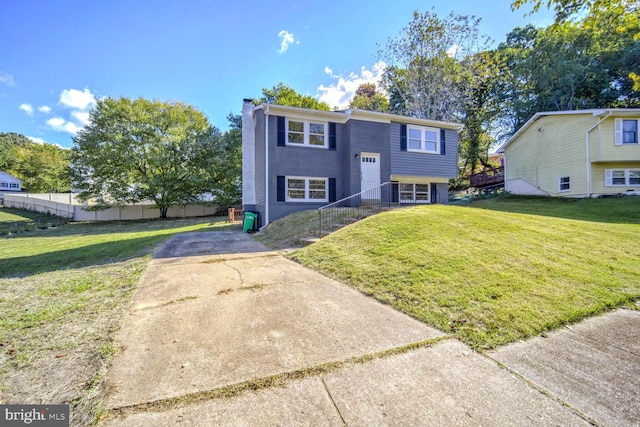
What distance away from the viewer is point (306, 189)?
1272 centimetres

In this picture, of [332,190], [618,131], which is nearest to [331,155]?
[332,190]

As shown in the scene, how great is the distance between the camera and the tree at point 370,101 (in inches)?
1152

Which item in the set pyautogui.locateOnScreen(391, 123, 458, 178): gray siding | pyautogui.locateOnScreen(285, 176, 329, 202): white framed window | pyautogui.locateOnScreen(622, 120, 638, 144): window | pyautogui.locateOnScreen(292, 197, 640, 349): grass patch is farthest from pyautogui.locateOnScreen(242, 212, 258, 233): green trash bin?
pyautogui.locateOnScreen(622, 120, 638, 144): window

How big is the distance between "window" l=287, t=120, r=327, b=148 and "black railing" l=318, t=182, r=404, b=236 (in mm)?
3270

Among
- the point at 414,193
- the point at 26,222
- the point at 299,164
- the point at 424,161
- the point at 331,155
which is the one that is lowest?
the point at 26,222

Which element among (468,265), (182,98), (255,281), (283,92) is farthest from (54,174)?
(468,265)

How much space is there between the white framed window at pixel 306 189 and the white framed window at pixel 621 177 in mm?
18287

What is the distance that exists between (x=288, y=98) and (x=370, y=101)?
968 cm

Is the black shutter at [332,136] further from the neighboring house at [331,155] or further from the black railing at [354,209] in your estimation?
the black railing at [354,209]

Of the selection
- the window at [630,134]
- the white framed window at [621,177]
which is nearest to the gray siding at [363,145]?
the white framed window at [621,177]

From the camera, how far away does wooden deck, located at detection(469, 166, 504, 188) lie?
83.2 ft

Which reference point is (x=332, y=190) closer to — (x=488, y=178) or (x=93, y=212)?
(x=488, y=178)

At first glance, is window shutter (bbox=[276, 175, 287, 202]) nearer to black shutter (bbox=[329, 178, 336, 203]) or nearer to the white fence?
black shutter (bbox=[329, 178, 336, 203])

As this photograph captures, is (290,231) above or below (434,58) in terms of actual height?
below
